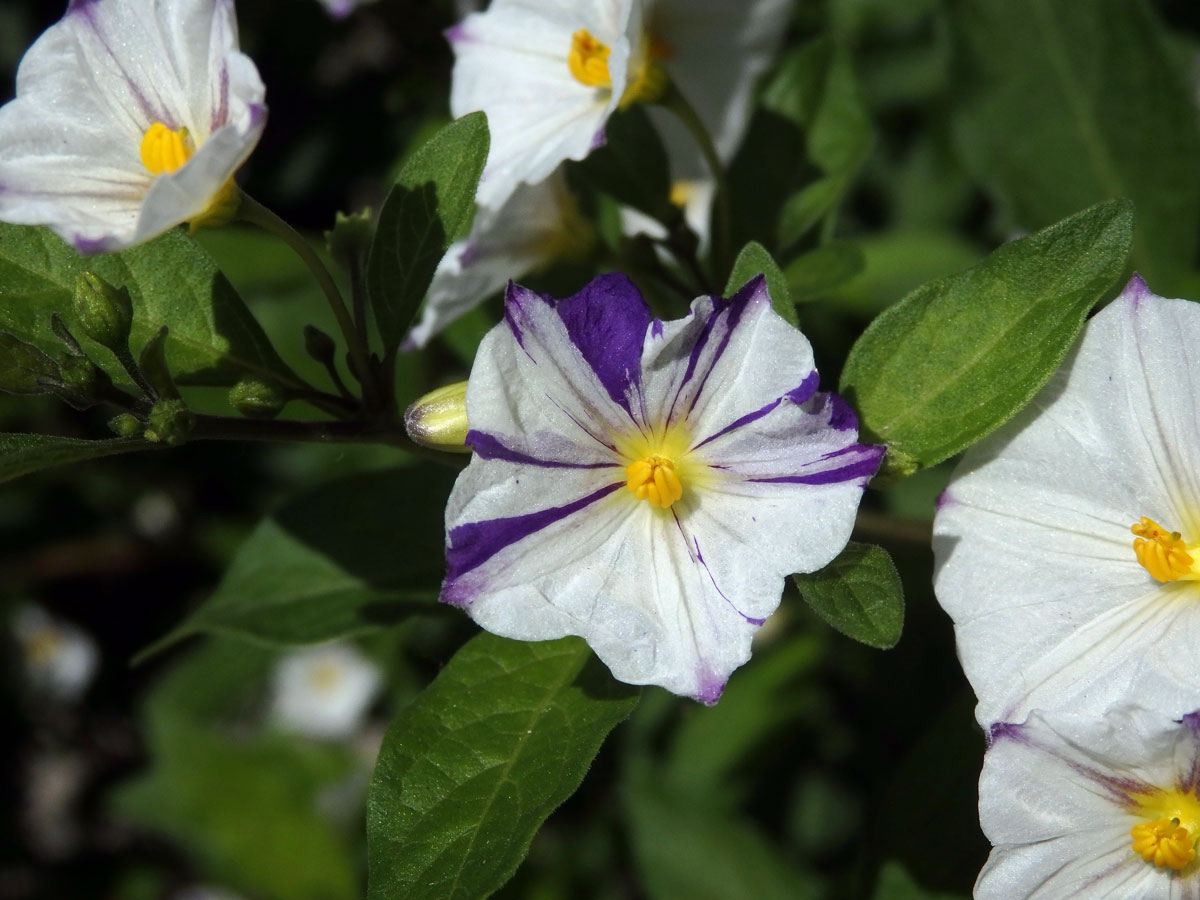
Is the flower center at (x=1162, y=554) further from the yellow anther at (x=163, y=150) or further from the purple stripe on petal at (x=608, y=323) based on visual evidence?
the yellow anther at (x=163, y=150)

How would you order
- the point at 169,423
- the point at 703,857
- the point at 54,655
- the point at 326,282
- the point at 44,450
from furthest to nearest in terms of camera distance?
1. the point at 54,655
2. the point at 703,857
3. the point at 326,282
4. the point at 169,423
5. the point at 44,450

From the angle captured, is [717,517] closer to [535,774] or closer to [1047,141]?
[535,774]

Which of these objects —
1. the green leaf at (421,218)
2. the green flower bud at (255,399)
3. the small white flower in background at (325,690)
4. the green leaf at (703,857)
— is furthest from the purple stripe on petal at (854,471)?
the small white flower in background at (325,690)

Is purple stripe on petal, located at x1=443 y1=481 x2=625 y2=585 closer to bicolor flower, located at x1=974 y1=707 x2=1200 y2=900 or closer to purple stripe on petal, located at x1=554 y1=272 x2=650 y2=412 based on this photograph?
purple stripe on petal, located at x1=554 y1=272 x2=650 y2=412

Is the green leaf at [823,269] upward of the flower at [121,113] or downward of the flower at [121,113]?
downward

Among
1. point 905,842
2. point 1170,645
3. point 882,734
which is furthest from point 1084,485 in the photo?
point 882,734

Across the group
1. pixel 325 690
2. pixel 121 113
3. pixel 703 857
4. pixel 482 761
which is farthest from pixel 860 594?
pixel 325 690

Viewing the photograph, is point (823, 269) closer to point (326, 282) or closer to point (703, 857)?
point (326, 282)
